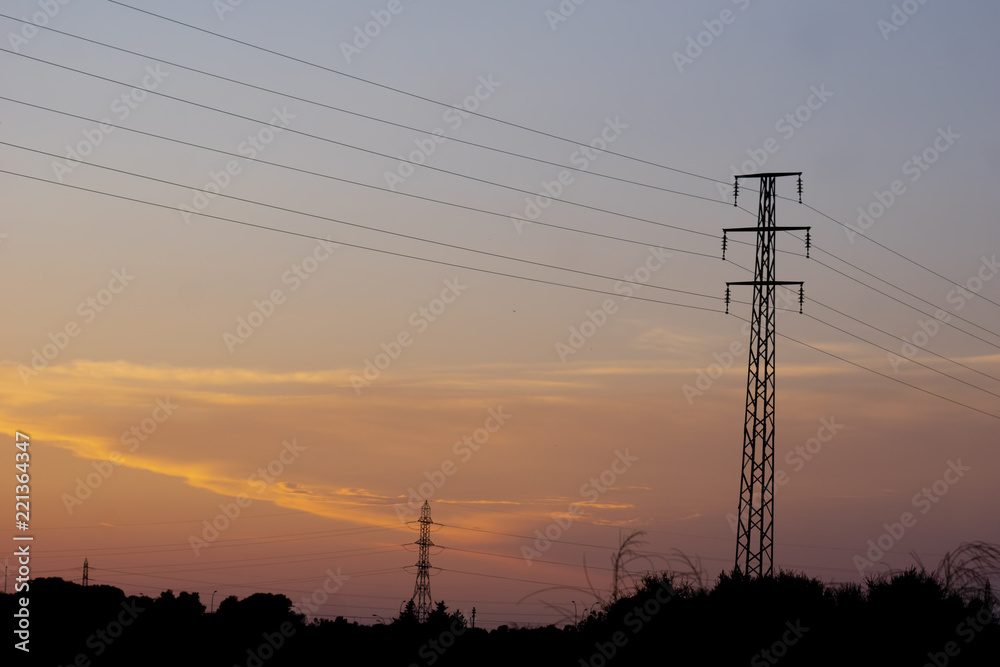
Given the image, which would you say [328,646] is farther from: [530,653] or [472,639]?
[530,653]

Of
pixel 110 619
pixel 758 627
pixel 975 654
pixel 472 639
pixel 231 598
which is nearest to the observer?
pixel 975 654

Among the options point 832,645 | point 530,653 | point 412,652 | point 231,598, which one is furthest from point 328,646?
point 832,645

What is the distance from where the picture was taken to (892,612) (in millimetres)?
50062

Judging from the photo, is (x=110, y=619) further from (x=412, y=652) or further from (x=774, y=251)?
(x=774, y=251)

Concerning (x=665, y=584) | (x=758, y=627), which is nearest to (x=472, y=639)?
(x=665, y=584)

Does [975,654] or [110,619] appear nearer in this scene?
[975,654]

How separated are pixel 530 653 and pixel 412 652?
11493mm

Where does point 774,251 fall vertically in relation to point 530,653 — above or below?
above

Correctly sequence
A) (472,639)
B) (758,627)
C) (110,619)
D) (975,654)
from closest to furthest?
(975,654), (758,627), (472,639), (110,619)

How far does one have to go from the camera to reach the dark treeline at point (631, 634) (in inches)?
1849

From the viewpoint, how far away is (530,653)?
5969 cm

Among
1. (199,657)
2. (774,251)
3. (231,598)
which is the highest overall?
(774,251)

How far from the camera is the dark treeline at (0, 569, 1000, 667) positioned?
154 feet

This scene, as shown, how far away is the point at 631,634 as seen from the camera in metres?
54.1
